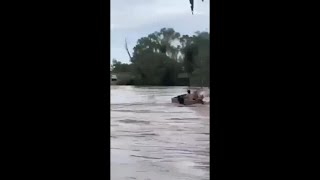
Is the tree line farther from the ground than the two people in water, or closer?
farther from the ground

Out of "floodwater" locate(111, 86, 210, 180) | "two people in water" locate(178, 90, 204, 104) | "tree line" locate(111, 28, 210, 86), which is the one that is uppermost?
"tree line" locate(111, 28, 210, 86)

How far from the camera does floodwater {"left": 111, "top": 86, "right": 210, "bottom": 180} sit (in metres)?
1.51

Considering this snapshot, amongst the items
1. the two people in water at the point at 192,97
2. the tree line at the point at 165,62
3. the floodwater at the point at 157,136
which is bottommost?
the floodwater at the point at 157,136

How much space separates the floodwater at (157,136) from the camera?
1.51 m

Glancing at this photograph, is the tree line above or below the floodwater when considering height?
above

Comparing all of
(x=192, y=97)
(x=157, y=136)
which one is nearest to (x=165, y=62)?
(x=192, y=97)

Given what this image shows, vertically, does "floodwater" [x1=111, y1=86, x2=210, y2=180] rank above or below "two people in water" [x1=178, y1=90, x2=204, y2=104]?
below

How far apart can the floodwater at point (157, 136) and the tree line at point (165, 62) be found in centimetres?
4

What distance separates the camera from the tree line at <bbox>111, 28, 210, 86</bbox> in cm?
157

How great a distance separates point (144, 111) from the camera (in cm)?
219

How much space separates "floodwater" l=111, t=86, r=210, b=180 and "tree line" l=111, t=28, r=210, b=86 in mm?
44
